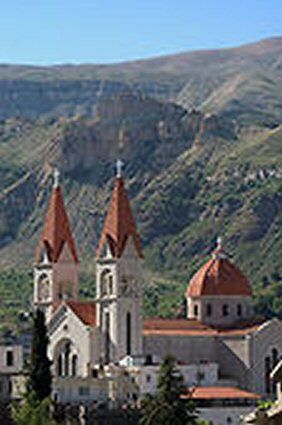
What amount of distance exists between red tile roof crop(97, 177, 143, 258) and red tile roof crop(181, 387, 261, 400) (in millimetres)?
13697

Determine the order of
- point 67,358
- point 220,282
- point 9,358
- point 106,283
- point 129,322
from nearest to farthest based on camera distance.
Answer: point 129,322 < point 106,283 < point 9,358 < point 67,358 < point 220,282

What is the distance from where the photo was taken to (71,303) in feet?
416

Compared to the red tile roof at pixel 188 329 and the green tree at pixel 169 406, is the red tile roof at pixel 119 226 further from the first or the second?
the green tree at pixel 169 406

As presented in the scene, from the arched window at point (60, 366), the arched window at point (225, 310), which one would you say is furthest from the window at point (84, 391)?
the arched window at point (225, 310)

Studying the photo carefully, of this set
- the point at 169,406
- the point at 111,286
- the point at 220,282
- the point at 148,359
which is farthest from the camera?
the point at 220,282

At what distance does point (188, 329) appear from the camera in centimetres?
12925

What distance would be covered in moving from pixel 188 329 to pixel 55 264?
1253cm

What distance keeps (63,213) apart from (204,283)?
539 inches

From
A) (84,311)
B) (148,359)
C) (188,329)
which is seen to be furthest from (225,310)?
(84,311)

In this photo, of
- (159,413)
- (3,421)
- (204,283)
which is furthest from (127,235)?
(159,413)

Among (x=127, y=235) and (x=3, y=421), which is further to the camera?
(x=127, y=235)

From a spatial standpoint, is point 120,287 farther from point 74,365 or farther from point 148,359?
point 74,365

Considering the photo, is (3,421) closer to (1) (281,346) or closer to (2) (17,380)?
(2) (17,380)

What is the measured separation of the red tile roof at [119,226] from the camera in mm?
124438
